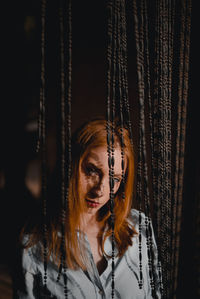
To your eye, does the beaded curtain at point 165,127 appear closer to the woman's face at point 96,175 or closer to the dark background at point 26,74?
the woman's face at point 96,175

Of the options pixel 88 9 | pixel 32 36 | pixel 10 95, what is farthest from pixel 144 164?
pixel 32 36

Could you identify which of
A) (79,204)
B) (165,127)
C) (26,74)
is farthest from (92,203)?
(26,74)

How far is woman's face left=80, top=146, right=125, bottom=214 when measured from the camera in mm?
824

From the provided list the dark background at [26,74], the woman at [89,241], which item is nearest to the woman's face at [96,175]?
the woman at [89,241]

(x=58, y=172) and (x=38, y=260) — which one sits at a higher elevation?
(x=58, y=172)

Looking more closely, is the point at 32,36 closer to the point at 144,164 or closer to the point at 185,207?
the point at 185,207

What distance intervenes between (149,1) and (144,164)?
854 mm

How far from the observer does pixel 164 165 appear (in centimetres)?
58

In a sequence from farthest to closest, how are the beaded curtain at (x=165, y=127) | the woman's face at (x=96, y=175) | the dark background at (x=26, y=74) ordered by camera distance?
the dark background at (x=26, y=74)
the woman's face at (x=96, y=175)
the beaded curtain at (x=165, y=127)

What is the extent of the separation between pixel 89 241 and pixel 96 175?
14.1 inches

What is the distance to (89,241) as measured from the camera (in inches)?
40.8

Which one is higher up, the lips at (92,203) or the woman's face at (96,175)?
the woman's face at (96,175)

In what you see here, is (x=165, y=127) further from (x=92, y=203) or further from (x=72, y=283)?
(x=72, y=283)

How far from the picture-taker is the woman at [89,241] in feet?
2.82
